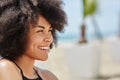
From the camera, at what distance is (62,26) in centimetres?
223

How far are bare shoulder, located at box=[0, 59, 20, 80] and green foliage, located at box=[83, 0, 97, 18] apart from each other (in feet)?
19.3

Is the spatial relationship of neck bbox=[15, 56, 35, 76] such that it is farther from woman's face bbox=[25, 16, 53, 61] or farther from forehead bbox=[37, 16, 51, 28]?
forehead bbox=[37, 16, 51, 28]

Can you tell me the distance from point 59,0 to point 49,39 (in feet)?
0.78

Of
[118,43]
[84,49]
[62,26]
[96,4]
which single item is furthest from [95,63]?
[62,26]

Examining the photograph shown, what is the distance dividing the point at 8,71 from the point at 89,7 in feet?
20.5

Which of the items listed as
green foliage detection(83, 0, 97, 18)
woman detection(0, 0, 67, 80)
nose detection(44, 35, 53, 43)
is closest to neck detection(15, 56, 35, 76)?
woman detection(0, 0, 67, 80)

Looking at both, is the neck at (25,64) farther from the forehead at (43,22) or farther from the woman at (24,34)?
the forehead at (43,22)

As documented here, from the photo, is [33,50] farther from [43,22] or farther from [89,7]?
[89,7]

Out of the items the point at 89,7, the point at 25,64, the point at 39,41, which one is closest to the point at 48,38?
the point at 39,41

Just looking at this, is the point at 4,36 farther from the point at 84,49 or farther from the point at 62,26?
the point at 84,49

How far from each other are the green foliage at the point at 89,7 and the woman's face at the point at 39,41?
5.77 m

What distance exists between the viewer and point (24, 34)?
2.00 m

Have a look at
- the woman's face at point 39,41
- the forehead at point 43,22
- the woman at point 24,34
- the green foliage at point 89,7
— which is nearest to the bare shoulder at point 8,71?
the woman at point 24,34

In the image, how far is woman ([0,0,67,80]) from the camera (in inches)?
78.1
